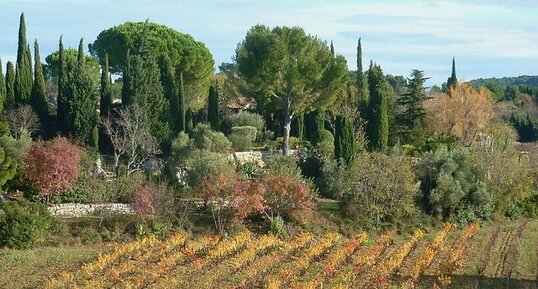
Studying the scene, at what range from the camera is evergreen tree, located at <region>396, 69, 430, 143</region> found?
47750mm

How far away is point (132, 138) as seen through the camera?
3412 centimetres

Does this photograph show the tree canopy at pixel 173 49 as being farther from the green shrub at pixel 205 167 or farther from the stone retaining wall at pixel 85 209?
the stone retaining wall at pixel 85 209

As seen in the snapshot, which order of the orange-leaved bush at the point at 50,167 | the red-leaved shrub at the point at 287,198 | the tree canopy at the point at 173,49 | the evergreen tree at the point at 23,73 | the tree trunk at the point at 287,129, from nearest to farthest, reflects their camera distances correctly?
the orange-leaved bush at the point at 50,167 → the red-leaved shrub at the point at 287,198 → the evergreen tree at the point at 23,73 → the tree trunk at the point at 287,129 → the tree canopy at the point at 173,49

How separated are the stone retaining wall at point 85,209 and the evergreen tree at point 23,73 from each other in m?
11.6

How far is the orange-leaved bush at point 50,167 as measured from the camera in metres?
29.2

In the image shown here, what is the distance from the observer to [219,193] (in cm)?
3009

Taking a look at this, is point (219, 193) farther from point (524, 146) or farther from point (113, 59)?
point (524, 146)

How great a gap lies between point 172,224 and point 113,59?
27714mm

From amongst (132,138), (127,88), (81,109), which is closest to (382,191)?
(132,138)

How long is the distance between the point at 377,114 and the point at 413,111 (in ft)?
19.3

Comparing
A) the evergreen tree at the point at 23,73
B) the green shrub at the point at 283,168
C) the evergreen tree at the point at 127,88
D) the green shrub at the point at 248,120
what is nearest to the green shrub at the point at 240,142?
the green shrub at the point at 248,120

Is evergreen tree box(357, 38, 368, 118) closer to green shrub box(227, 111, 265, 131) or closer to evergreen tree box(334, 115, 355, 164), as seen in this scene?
green shrub box(227, 111, 265, 131)

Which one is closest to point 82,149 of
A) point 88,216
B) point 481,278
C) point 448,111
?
point 88,216

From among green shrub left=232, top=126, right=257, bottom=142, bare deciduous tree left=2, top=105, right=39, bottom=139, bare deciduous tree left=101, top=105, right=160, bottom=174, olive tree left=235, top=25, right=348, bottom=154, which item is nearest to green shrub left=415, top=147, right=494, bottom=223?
olive tree left=235, top=25, right=348, bottom=154
